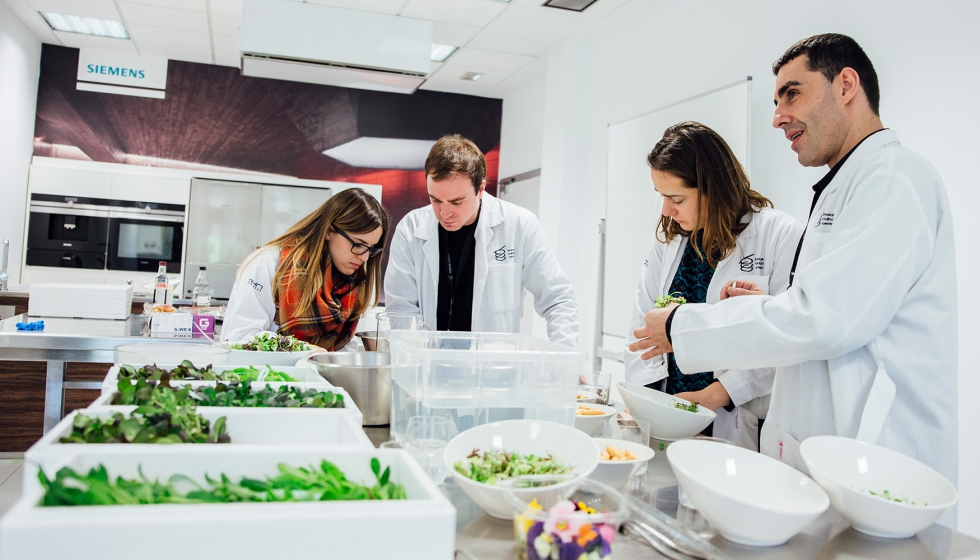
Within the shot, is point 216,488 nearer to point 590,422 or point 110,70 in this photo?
point 590,422

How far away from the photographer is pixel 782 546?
3.09 ft

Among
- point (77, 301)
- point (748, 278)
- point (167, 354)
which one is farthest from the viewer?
point (77, 301)

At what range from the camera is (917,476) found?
1096 mm

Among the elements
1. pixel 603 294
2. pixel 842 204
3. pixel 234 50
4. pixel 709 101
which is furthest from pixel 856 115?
pixel 234 50

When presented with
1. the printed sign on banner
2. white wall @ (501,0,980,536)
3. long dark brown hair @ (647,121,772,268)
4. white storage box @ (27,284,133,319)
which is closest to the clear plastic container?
long dark brown hair @ (647,121,772,268)

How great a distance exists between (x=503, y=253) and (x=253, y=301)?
3.28ft

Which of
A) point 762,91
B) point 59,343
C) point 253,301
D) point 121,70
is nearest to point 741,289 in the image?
point 253,301

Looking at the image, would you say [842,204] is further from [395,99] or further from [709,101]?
[395,99]

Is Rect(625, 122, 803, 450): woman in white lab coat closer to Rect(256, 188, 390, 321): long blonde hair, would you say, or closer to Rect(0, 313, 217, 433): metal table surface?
Rect(256, 188, 390, 321): long blonde hair

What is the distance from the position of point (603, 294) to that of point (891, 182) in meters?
3.45

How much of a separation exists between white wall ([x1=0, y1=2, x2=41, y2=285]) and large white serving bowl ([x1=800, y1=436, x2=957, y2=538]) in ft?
19.6

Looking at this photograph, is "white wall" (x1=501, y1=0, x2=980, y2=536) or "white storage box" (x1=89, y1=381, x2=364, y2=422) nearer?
"white storage box" (x1=89, y1=381, x2=364, y2=422)

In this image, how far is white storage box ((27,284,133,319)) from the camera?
3.15 meters

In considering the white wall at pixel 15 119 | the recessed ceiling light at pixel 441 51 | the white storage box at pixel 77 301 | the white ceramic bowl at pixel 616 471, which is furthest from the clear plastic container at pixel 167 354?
the white wall at pixel 15 119
